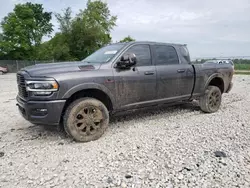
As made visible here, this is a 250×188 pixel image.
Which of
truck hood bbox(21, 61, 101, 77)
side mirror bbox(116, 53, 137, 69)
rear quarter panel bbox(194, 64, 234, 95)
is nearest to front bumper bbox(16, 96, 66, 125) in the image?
truck hood bbox(21, 61, 101, 77)

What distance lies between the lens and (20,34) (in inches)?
1534

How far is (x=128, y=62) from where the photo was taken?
4305mm

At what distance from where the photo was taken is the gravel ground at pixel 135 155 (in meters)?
2.78

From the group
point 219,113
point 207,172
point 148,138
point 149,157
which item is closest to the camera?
point 207,172

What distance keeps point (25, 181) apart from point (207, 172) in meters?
2.32

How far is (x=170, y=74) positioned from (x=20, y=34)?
132 ft

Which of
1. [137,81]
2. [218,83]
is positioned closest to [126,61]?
[137,81]

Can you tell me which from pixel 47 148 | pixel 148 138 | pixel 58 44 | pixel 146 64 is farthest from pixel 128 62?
pixel 58 44

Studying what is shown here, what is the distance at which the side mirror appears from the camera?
4.29 metres

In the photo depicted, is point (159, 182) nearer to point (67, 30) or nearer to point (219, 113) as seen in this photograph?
point (219, 113)

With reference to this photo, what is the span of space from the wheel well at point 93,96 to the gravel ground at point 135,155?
605mm

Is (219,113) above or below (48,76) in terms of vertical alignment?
below

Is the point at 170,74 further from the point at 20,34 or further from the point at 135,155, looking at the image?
the point at 20,34

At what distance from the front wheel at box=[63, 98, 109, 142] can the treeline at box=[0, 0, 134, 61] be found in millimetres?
30184
